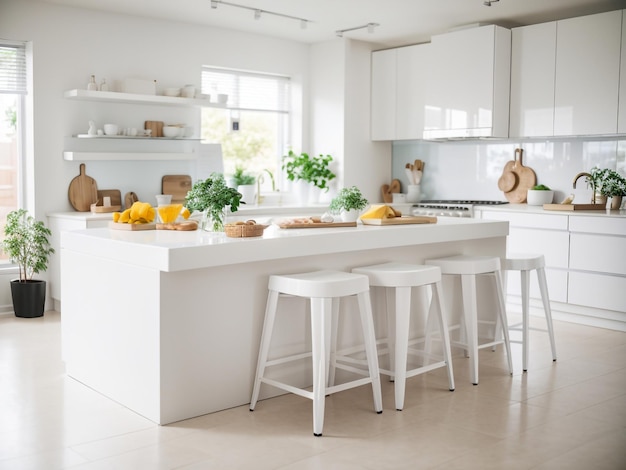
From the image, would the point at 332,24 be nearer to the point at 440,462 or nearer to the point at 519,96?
the point at 519,96

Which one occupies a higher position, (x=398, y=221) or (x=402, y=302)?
(x=398, y=221)

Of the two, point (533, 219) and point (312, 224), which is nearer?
point (312, 224)

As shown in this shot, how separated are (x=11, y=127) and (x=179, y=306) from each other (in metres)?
3.51

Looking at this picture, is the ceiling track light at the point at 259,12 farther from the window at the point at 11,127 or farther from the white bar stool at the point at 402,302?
the white bar stool at the point at 402,302

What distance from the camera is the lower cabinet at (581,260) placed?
5645 mm

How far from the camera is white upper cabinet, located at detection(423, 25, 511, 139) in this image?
6457 mm

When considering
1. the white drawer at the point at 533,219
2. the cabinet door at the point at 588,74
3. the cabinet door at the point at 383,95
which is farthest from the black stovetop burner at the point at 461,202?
the cabinet door at the point at 588,74

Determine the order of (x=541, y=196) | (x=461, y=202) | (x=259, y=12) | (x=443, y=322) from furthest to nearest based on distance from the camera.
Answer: (x=461, y=202), (x=541, y=196), (x=259, y=12), (x=443, y=322)

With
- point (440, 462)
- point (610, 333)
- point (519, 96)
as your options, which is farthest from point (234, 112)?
point (440, 462)

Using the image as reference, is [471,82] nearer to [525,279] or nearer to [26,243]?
[525,279]

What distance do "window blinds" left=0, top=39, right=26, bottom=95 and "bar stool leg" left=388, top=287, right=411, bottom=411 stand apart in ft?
13.0

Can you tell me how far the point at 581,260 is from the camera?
5.84 m

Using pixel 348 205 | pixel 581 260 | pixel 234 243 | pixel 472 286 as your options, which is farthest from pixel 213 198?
pixel 581 260

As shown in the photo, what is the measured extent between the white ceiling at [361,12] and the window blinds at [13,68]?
1.88 feet
